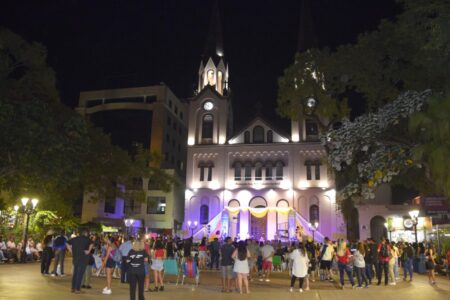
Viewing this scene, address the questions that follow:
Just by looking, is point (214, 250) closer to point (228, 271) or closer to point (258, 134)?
point (228, 271)

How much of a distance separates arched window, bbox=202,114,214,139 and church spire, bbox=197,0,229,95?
408cm

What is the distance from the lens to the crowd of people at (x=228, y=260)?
11.8 metres

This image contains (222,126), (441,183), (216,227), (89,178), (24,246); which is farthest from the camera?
(222,126)

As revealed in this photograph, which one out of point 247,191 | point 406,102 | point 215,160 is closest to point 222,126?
point 215,160

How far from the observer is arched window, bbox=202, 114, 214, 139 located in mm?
48938

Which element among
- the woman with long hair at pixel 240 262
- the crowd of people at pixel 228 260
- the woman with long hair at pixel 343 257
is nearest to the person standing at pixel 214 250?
the crowd of people at pixel 228 260

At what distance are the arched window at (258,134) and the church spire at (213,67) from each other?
24.0ft

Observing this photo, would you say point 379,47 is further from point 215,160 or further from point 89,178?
point 215,160

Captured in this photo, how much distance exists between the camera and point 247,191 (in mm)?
45594

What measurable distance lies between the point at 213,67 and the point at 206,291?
141ft

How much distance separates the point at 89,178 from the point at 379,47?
45.2ft

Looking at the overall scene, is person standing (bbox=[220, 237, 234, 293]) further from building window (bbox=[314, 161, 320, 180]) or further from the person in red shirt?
building window (bbox=[314, 161, 320, 180])

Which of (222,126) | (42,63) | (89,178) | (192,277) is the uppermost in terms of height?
(222,126)

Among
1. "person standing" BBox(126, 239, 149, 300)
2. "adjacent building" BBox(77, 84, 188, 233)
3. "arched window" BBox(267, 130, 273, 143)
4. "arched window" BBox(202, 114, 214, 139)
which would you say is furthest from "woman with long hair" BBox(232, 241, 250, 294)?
"arched window" BBox(202, 114, 214, 139)
